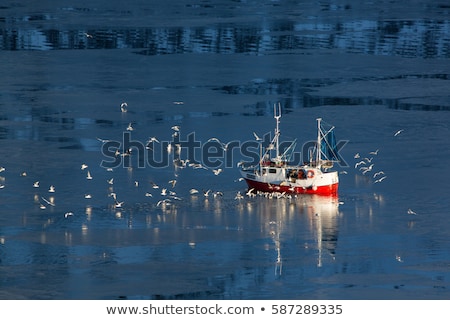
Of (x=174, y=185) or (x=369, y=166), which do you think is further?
(x=369, y=166)

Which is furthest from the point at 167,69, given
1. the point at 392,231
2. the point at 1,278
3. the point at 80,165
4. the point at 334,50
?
the point at 1,278

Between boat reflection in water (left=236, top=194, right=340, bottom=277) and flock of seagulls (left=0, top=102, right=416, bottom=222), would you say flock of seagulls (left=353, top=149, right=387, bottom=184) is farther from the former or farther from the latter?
boat reflection in water (left=236, top=194, right=340, bottom=277)

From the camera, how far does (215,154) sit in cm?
2892

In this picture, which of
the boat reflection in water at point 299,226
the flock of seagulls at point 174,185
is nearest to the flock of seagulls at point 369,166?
the flock of seagulls at point 174,185

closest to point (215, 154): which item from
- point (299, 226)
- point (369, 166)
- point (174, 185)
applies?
point (174, 185)

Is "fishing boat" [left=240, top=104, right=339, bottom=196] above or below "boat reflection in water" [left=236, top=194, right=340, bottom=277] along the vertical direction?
above

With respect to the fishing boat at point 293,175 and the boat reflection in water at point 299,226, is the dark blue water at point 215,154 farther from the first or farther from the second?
the fishing boat at point 293,175

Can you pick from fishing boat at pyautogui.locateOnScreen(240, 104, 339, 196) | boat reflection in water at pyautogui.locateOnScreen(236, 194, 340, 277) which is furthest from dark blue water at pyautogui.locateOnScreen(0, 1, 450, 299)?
fishing boat at pyautogui.locateOnScreen(240, 104, 339, 196)

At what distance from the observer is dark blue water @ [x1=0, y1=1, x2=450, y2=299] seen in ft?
68.1

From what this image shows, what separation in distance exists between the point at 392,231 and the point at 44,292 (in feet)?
21.3

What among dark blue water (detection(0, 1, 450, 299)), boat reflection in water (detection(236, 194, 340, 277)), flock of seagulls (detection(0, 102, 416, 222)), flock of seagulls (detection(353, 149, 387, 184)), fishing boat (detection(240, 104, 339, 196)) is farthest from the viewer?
flock of seagulls (detection(353, 149, 387, 184))

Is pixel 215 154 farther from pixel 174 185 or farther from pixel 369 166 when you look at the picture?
pixel 369 166

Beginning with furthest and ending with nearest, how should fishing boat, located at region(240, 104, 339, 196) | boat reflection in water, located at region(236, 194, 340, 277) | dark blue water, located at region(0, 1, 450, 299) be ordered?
1. fishing boat, located at region(240, 104, 339, 196)
2. boat reflection in water, located at region(236, 194, 340, 277)
3. dark blue water, located at region(0, 1, 450, 299)

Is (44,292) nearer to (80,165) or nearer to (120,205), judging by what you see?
(120,205)
